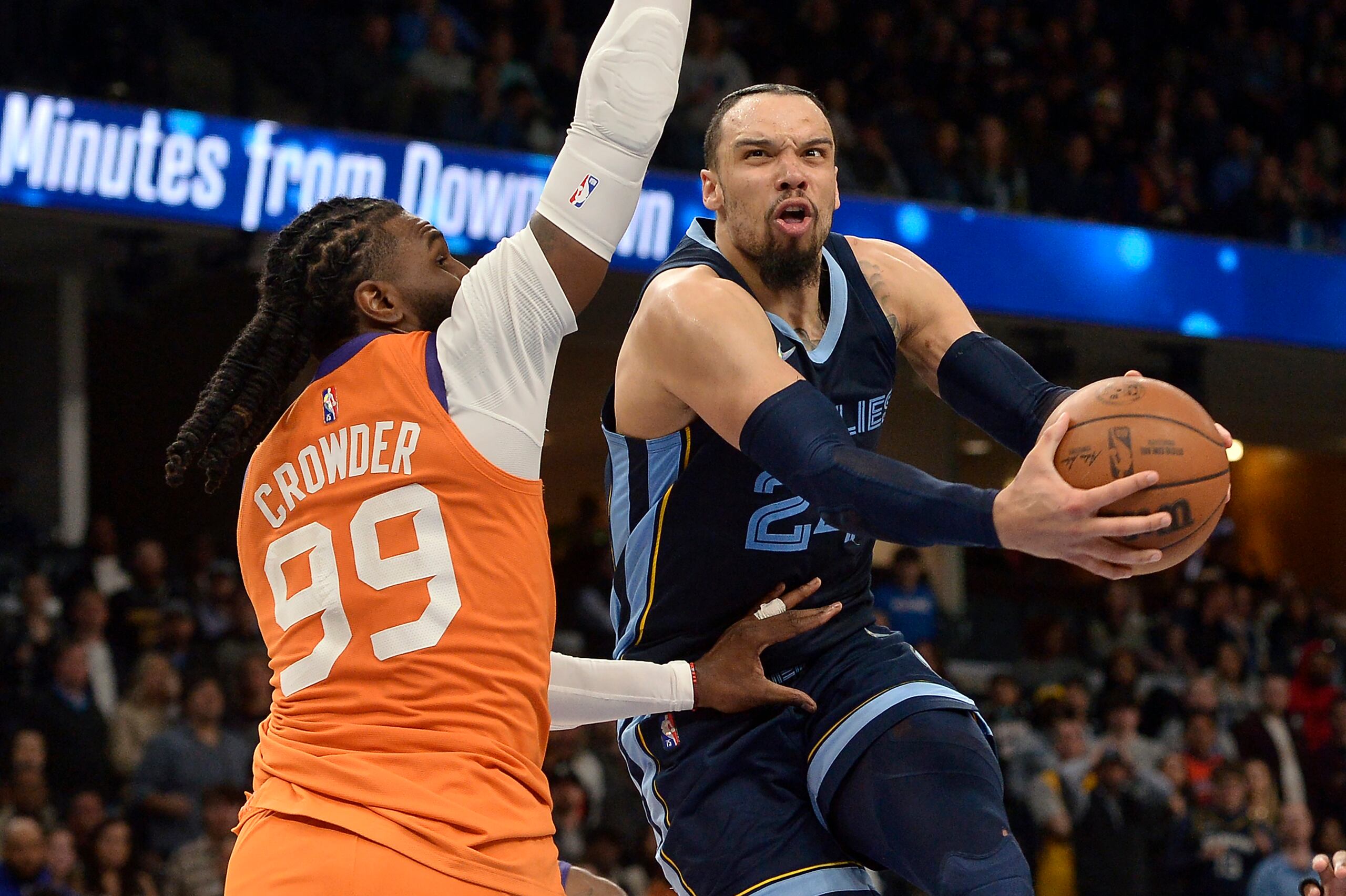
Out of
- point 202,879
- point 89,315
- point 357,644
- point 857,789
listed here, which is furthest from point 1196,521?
point 89,315

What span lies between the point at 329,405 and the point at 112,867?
6.17m

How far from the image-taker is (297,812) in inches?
97.7

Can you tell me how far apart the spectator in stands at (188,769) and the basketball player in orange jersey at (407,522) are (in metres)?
6.13

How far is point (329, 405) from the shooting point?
2.64 m

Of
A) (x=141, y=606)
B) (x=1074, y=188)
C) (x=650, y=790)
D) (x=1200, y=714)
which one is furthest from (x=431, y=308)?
(x=1074, y=188)

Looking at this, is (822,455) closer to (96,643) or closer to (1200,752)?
(96,643)

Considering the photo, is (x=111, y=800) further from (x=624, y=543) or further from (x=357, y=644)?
(x=357, y=644)

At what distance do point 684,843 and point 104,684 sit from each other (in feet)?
21.5

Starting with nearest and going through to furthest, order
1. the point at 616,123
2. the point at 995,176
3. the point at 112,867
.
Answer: the point at 616,123 < the point at 112,867 < the point at 995,176

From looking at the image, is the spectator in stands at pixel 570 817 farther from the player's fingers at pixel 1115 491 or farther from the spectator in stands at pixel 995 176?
the player's fingers at pixel 1115 491

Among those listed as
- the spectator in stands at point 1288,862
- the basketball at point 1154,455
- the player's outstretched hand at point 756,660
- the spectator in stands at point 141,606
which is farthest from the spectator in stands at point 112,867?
the spectator in stands at point 1288,862

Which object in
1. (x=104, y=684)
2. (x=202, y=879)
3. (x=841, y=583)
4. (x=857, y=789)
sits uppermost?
(x=841, y=583)

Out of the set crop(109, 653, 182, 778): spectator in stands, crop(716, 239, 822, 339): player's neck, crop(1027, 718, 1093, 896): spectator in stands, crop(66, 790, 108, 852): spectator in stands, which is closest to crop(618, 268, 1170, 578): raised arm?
crop(716, 239, 822, 339): player's neck

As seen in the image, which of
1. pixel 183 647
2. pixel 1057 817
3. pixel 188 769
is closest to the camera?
pixel 188 769
